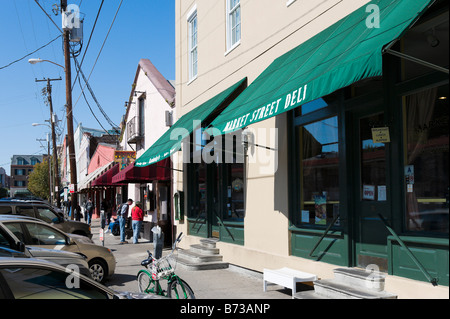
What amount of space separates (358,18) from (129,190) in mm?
19662

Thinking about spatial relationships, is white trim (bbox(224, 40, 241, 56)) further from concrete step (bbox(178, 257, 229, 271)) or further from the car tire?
the car tire

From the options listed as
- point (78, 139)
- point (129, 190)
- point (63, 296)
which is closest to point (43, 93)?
point (78, 139)

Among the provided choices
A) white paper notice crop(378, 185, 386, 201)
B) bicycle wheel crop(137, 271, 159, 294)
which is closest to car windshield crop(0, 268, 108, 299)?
bicycle wheel crop(137, 271, 159, 294)

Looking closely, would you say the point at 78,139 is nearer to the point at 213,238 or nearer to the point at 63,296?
the point at 213,238

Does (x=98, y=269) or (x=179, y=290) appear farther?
(x=98, y=269)

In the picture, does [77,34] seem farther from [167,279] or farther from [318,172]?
[167,279]

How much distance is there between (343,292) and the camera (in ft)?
19.8

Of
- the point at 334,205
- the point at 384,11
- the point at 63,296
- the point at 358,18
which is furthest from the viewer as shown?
the point at 334,205

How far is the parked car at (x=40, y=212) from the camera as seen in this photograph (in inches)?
530

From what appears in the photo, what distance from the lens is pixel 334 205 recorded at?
759 centimetres

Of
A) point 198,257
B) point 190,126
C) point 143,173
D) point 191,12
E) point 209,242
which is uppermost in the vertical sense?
point 191,12

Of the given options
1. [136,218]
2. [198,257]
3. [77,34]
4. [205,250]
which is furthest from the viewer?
[77,34]

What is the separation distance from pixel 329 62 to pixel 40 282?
4.47 m

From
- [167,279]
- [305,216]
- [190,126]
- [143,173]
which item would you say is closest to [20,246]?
[167,279]
